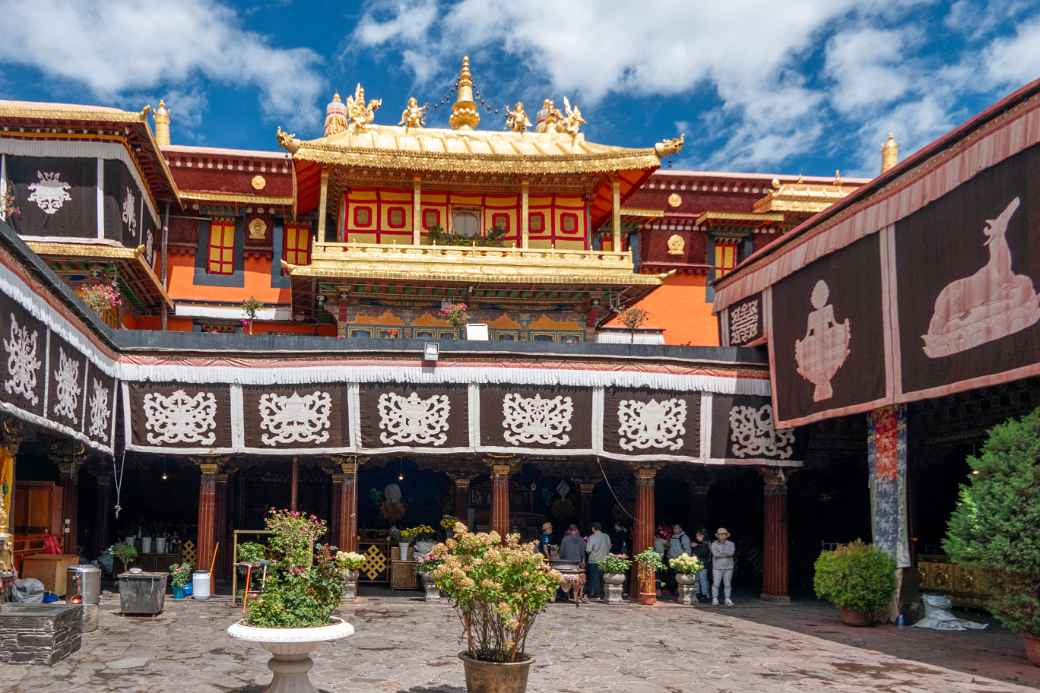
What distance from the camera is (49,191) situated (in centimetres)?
2652

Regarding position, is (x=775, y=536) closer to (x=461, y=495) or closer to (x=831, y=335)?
(x=831, y=335)

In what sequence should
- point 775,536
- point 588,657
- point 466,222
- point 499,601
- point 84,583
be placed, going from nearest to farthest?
1. point 499,601
2. point 588,657
3. point 84,583
4. point 775,536
5. point 466,222

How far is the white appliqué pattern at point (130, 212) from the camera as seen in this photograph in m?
27.5

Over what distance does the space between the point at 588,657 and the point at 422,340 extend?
9.14 metres

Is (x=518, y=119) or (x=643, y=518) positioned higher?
(x=518, y=119)

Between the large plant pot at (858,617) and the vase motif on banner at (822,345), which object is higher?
the vase motif on banner at (822,345)

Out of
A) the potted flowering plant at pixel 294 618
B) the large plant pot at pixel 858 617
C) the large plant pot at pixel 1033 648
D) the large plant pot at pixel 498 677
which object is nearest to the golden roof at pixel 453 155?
the large plant pot at pixel 858 617

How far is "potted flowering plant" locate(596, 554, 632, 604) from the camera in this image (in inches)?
844

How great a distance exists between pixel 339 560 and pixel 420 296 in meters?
11.5

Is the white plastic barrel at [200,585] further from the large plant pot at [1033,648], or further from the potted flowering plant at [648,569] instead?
the large plant pot at [1033,648]

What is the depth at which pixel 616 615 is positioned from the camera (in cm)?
1922

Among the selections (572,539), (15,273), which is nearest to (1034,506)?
(572,539)

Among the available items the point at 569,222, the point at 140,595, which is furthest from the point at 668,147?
the point at 140,595

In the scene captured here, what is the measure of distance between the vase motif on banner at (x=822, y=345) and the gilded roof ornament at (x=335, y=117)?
21.9 metres
